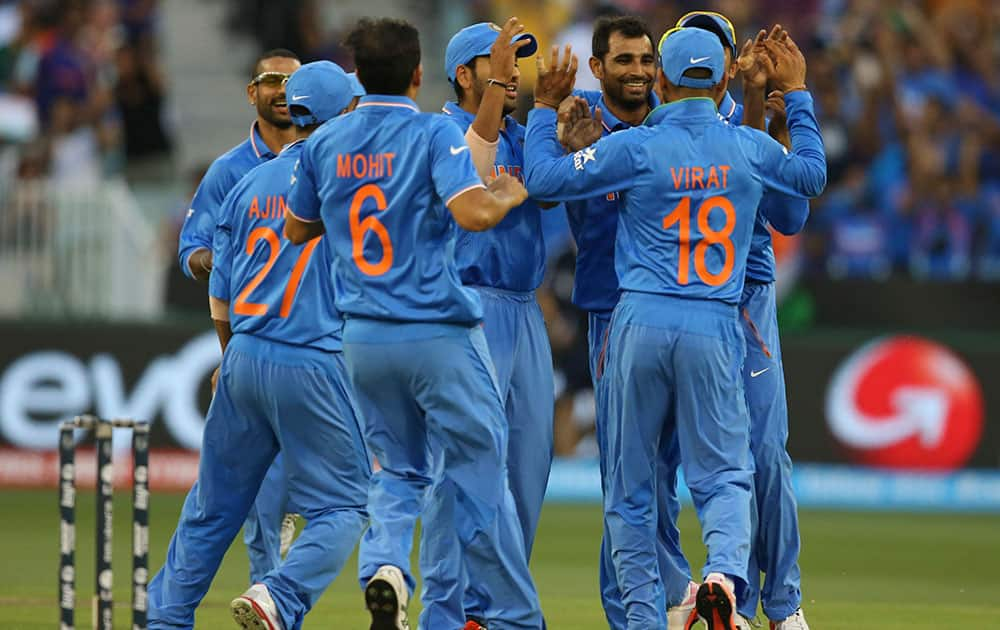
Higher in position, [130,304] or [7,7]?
[7,7]

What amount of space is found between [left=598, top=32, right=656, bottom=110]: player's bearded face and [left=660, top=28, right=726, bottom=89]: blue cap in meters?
0.39

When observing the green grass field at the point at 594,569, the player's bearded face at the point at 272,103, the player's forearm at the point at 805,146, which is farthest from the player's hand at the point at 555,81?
the green grass field at the point at 594,569

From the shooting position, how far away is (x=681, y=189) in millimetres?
8047

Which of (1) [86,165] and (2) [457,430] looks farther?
(1) [86,165]

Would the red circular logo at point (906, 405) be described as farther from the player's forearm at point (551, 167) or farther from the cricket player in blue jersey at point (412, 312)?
the cricket player in blue jersey at point (412, 312)

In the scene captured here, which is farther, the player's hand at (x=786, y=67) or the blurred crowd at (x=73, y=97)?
the blurred crowd at (x=73, y=97)

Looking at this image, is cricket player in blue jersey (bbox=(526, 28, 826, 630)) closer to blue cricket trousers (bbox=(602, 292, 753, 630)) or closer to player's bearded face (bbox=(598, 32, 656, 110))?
blue cricket trousers (bbox=(602, 292, 753, 630))

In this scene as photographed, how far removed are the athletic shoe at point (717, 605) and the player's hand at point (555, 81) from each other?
2.39m

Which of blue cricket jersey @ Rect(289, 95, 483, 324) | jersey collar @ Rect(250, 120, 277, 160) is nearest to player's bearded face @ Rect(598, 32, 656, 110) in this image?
blue cricket jersey @ Rect(289, 95, 483, 324)

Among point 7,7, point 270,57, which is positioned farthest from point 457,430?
point 7,7

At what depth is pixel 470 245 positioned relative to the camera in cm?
855

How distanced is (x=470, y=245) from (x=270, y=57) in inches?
86.5

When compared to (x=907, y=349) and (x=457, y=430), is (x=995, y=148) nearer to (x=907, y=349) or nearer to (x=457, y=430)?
(x=907, y=349)

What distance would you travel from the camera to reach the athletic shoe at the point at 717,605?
24.8 feet
